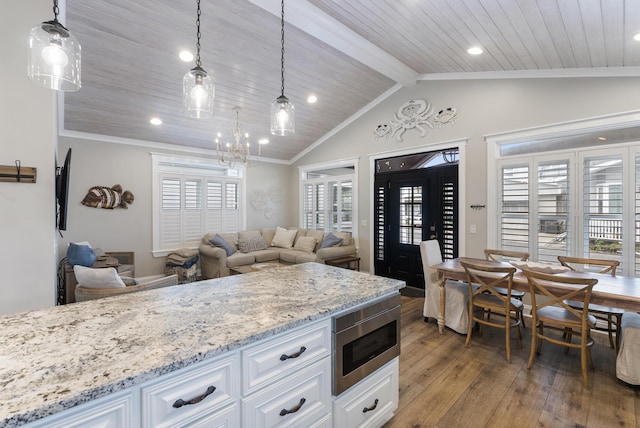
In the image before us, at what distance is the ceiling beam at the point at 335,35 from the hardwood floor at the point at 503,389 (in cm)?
351

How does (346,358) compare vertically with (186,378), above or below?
below

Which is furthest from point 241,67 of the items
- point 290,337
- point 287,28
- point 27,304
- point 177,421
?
point 177,421

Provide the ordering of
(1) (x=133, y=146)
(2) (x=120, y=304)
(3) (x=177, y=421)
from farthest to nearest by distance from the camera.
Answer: (1) (x=133, y=146) → (2) (x=120, y=304) → (3) (x=177, y=421)

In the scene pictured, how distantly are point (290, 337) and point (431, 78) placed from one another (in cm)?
472

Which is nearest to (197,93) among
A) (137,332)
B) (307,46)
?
(137,332)

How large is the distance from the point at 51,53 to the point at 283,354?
6.08 ft

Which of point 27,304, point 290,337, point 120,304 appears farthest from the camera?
→ point 27,304

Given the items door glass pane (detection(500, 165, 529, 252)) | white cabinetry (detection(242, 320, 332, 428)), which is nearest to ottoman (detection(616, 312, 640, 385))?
door glass pane (detection(500, 165, 529, 252))

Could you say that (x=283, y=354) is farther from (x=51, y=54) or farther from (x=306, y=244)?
(x=306, y=244)

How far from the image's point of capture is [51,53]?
1.49 metres

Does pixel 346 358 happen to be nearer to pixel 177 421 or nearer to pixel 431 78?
pixel 177 421

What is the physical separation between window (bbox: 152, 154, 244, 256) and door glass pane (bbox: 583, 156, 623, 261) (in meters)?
5.94

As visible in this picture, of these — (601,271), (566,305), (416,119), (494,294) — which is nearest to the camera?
(566,305)

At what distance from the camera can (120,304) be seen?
5.02 feet
